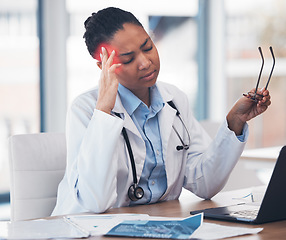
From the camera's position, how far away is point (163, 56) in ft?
16.6

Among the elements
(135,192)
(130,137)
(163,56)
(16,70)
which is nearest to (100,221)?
(135,192)

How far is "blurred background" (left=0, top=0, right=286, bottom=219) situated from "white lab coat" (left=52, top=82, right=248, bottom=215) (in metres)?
2.31

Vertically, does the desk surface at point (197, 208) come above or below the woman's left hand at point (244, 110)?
below

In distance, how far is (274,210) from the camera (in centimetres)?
131

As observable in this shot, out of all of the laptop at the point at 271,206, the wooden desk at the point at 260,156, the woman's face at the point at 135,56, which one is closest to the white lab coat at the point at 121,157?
the woman's face at the point at 135,56

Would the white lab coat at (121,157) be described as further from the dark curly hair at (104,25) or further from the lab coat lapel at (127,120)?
the dark curly hair at (104,25)

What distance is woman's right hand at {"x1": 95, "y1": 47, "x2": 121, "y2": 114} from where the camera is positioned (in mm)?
1607

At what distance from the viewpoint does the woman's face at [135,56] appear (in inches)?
66.6

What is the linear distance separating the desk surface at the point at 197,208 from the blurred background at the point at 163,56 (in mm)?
2439

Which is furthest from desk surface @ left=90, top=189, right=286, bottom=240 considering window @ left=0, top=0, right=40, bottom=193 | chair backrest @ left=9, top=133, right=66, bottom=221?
window @ left=0, top=0, right=40, bottom=193

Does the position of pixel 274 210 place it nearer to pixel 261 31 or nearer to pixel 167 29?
pixel 167 29

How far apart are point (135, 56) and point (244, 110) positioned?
1.25 feet

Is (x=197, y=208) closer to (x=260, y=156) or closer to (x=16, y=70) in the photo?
(x=260, y=156)

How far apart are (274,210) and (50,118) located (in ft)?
10.1
